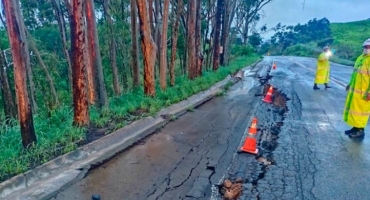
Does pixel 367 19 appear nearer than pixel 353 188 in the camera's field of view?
No

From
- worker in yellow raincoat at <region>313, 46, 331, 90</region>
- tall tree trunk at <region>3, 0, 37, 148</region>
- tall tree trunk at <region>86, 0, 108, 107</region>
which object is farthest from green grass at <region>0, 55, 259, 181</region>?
worker in yellow raincoat at <region>313, 46, 331, 90</region>

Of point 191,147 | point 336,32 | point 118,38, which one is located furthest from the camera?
point 336,32

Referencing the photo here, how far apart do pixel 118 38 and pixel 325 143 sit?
61.1 ft

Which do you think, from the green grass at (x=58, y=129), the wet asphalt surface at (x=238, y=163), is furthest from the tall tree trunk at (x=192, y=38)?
the wet asphalt surface at (x=238, y=163)

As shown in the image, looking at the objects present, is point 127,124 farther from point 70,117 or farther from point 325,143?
point 325,143

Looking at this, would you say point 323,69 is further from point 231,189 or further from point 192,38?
point 231,189

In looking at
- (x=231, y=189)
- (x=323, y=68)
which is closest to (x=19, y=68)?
(x=231, y=189)

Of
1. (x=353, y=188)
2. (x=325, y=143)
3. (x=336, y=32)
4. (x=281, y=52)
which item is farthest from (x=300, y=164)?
(x=281, y=52)

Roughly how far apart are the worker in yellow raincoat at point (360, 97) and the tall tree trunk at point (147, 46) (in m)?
5.59

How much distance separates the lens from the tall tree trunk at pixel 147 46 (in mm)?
9016

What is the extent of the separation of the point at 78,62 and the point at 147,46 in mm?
3636

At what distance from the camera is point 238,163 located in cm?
496

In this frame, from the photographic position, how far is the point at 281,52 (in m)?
71.1

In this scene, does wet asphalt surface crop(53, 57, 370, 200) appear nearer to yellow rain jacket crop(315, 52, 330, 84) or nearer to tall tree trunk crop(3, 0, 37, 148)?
tall tree trunk crop(3, 0, 37, 148)
